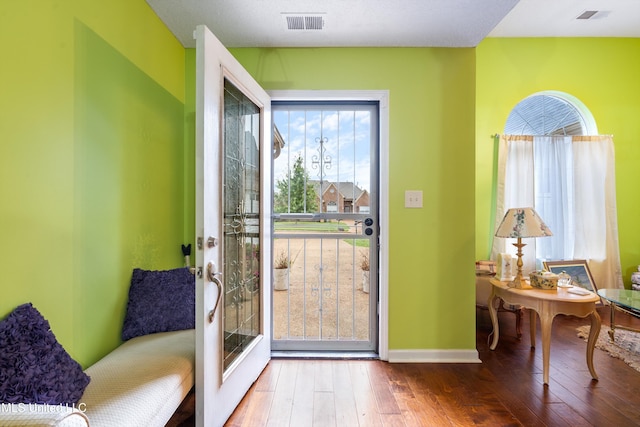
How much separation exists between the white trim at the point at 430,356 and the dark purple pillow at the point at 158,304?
5.12ft

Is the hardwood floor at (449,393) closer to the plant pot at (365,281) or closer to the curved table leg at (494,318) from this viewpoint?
the curved table leg at (494,318)

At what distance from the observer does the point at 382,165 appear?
2381mm

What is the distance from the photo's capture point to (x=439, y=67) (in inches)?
92.2

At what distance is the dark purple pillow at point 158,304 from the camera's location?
5.36 feet

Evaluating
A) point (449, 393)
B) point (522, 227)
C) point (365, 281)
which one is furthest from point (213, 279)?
point (522, 227)

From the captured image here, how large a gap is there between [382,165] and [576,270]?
2.69 meters

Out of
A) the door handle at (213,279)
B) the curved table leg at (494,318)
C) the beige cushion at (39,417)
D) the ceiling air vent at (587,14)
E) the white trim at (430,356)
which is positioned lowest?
the white trim at (430,356)

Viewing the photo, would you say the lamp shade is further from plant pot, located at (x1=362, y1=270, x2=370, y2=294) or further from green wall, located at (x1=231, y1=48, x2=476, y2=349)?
plant pot, located at (x1=362, y1=270, x2=370, y2=294)

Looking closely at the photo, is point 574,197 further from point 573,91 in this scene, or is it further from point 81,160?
point 81,160

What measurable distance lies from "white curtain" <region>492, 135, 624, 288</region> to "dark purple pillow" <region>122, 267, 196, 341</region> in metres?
3.35

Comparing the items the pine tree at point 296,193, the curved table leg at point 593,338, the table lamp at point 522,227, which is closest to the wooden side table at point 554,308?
the curved table leg at point 593,338

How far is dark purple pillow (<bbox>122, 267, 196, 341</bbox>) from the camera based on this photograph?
1.63 metres

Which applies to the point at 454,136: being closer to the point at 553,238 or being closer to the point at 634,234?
the point at 553,238

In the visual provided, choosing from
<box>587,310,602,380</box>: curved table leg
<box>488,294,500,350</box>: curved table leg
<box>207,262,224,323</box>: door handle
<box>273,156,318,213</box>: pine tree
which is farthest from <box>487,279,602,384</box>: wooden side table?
<box>207,262,224,323</box>: door handle
